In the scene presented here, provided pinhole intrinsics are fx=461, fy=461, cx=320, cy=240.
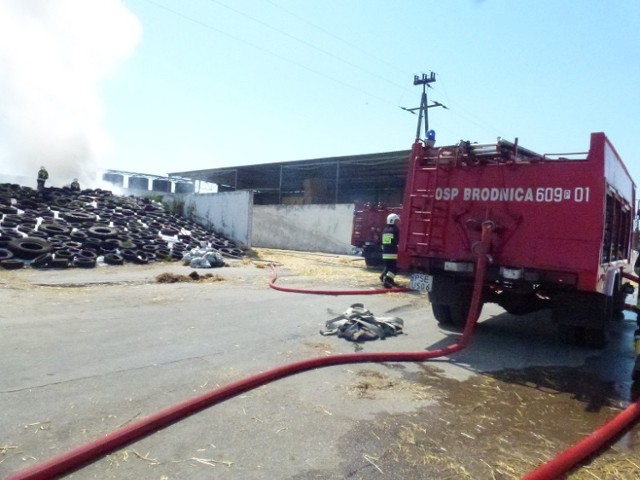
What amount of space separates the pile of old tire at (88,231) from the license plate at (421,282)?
1011 cm

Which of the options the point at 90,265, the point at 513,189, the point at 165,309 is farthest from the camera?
the point at 90,265

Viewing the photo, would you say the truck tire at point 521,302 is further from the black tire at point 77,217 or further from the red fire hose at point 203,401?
the black tire at point 77,217

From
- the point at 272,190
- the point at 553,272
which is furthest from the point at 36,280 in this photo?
the point at 272,190

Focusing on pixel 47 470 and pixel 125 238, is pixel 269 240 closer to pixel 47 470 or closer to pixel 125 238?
pixel 125 238

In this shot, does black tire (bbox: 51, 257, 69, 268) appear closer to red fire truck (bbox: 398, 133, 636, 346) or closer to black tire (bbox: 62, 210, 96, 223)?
black tire (bbox: 62, 210, 96, 223)

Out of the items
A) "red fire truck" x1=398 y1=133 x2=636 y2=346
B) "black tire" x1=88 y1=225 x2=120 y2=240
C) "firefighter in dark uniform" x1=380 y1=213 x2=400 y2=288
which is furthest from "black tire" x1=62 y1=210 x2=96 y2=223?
"red fire truck" x1=398 y1=133 x2=636 y2=346

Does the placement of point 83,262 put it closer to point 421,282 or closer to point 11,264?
point 11,264

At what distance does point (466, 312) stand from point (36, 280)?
30.3ft

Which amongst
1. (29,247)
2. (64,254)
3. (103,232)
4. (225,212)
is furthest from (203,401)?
(225,212)

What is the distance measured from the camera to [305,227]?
91.1ft

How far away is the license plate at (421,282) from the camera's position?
6.64 m

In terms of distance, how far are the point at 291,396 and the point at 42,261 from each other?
11.0 m

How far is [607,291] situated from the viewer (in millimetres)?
5820

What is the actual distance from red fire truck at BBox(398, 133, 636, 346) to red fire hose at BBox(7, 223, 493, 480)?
1.24ft
